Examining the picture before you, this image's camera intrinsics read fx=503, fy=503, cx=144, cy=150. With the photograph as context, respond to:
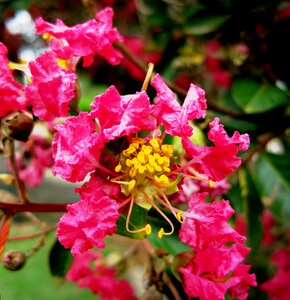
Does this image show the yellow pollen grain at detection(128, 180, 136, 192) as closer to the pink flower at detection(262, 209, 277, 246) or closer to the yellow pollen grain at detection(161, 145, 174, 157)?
the yellow pollen grain at detection(161, 145, 174, 157)

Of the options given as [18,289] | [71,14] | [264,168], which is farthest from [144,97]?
[18,289]

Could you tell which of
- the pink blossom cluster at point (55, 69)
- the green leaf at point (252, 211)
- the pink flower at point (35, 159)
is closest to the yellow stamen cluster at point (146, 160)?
the pink blossom cluster at point (55, 69)

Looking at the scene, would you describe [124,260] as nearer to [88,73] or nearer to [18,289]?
[88,73]

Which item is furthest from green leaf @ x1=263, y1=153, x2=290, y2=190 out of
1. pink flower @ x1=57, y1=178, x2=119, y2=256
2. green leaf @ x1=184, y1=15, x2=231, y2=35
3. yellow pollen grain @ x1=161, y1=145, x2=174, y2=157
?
pink flower @ x1=57, y1=178, x2=119, y2=256

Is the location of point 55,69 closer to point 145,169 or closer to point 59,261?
point 145,169

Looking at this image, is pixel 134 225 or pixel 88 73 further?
pixel 88 73

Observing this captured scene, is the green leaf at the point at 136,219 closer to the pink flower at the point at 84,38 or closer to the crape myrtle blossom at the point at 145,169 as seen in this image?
the crape myrtle blossom at the point at 145,169
